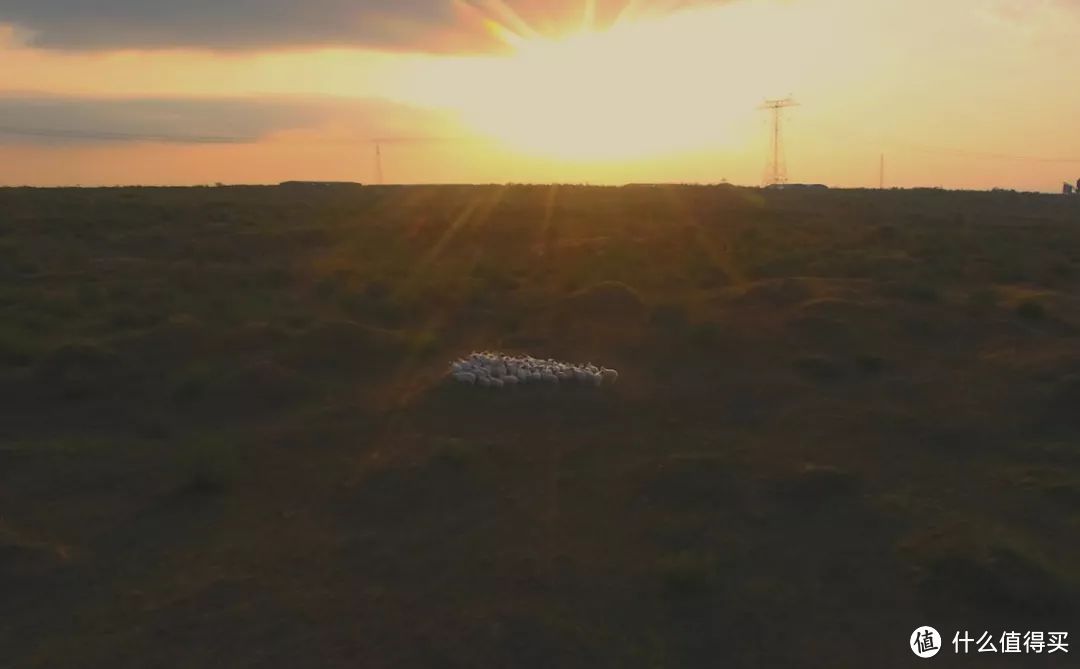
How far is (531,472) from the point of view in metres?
14.0

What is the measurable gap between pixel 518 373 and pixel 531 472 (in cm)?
425

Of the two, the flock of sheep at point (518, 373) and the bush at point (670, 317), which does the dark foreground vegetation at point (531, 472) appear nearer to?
the bush at point (670, 317)

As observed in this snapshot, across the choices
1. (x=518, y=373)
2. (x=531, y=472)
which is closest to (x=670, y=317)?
(x=518, y=373)

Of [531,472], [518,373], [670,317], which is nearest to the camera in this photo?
[531,472]

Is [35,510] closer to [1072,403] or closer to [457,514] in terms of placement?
[457,514]

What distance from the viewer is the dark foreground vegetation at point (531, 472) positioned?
9.87 metres

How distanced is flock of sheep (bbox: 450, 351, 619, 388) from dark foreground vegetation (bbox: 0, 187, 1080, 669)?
1.25 feet

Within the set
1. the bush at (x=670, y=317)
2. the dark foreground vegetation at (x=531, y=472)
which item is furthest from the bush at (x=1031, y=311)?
the bush at (x=670, y=317)

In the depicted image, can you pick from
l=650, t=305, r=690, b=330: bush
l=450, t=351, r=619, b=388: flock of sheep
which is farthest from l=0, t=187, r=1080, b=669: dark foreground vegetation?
l=450, t=351, r=619, b=388: flock of sheep

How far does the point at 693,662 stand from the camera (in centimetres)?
934

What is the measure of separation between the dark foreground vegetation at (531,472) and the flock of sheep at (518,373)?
15.0 inches

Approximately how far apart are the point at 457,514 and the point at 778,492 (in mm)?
4587

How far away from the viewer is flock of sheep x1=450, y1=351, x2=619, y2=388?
58.4 feet

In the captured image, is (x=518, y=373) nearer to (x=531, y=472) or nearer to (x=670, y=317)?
(x=531, y=472)
